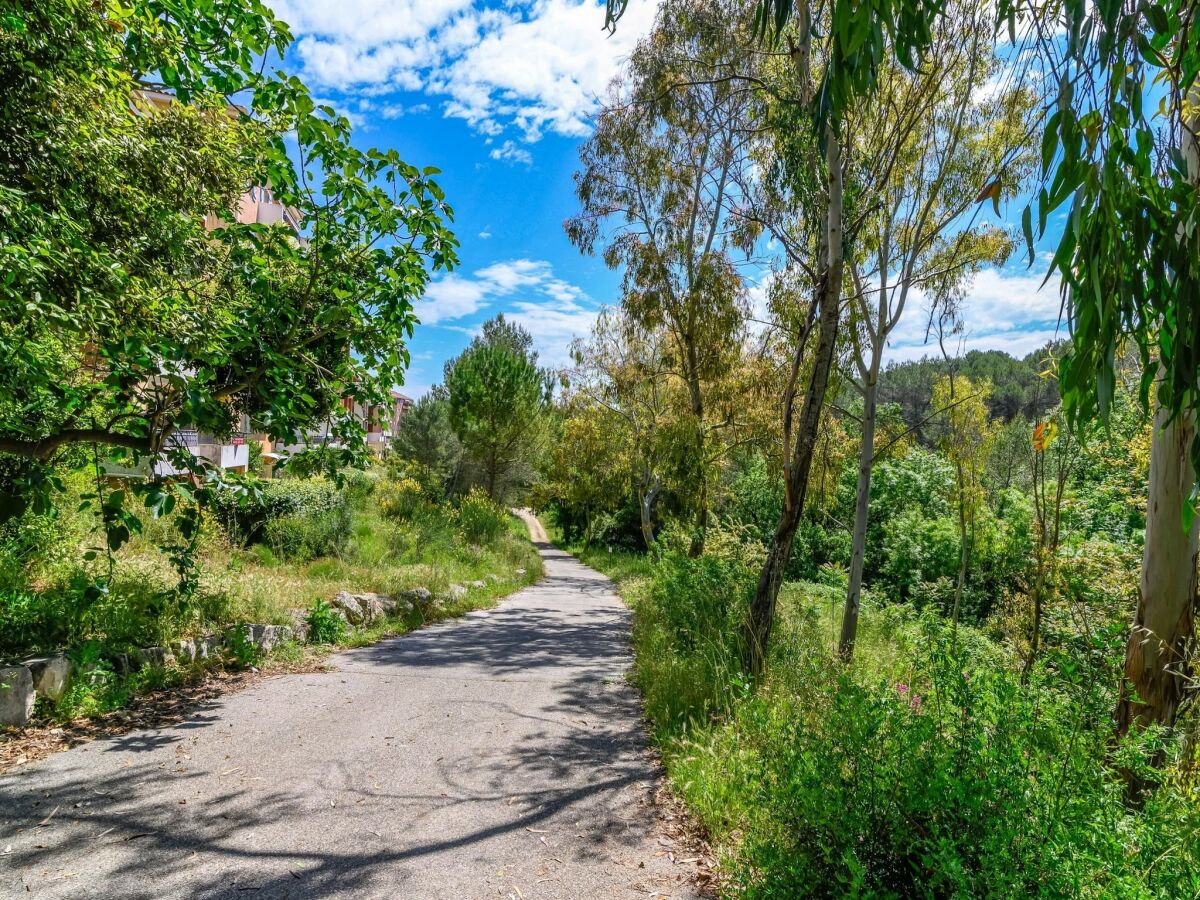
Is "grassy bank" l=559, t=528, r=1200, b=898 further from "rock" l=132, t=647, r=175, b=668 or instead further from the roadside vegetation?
"rock" l=132, t=647, r=175, b=668

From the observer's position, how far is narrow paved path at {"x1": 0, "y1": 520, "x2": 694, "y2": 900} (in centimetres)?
307

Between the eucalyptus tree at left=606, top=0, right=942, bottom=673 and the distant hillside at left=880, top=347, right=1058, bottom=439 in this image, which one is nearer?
the eucalyptus tree at left=606, top=0, right=942, bottom=673

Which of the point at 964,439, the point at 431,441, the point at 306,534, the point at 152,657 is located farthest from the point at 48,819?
the point at 431,441

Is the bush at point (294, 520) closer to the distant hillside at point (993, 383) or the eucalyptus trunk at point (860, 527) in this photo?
the eucalyptus trunk at point (860, 527)

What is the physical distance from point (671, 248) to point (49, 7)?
37.2 ft

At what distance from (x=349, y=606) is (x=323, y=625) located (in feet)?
2.87

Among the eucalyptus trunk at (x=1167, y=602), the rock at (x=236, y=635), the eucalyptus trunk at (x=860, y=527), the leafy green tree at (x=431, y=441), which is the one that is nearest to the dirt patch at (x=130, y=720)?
the rock at (x=236, y=635)

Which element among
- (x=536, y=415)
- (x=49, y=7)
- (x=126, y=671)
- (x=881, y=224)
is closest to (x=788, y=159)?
(x=881, y=224)

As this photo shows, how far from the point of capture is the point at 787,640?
21.0 ft

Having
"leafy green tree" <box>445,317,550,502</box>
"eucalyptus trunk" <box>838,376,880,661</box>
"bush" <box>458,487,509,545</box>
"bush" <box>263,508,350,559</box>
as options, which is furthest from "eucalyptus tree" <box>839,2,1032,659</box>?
"leafy green tree" <box>445,317,550,502</box>

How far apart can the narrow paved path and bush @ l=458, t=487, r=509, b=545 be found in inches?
490

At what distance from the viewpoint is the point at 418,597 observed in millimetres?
10648

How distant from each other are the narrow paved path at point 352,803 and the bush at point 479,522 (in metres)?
12.4

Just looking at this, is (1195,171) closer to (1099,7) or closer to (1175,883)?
(1099,7)
